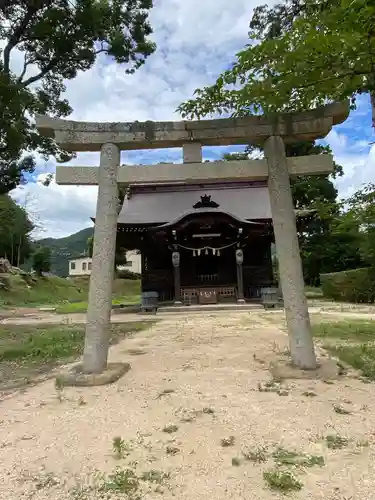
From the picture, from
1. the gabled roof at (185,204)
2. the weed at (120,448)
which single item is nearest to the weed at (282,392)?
the weed at (120,448)

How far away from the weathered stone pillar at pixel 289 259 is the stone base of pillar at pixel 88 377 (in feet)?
7.71

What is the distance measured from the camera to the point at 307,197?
2572 centimetres

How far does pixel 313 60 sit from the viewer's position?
3.50 m

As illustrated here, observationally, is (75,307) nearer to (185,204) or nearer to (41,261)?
(185,204)

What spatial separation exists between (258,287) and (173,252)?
4267mm

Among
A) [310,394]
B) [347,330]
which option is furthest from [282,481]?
[347,330]

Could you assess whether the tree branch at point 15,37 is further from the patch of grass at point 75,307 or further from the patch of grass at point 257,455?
the patch of grass at point 257,455

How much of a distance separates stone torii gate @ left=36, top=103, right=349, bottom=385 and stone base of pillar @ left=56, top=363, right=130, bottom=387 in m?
0.07

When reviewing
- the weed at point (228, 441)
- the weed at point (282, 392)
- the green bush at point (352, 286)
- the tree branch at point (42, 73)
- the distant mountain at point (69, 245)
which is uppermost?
the distant mountain at point (69, 245)

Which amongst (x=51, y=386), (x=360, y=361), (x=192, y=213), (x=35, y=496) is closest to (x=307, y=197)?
(x=192, y=213)

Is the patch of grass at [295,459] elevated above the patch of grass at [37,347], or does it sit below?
below

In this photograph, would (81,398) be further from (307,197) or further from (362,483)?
(307,197)

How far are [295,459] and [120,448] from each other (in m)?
1.26

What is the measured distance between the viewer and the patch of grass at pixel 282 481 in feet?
7.47
